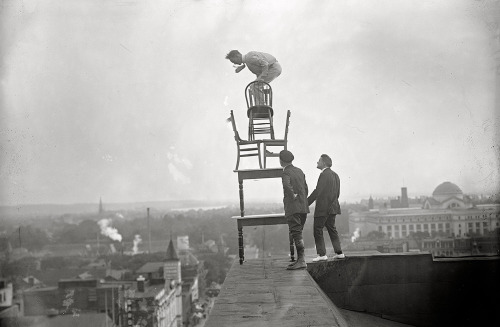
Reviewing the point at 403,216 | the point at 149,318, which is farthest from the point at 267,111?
the point at 149,318

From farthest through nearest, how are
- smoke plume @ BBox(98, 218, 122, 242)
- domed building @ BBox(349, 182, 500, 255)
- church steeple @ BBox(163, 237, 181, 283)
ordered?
church steeple @ BBox(163, 237, 181, 283) < smoke plume @ BBox(98, 218, 122, 242) < domed building @ BBox(349, 182, 500, 255)

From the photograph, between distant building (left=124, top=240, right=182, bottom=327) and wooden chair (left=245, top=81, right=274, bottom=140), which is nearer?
wooden chair (left=245, top=81, right=274, bottom=140)

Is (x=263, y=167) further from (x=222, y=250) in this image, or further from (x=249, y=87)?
(x=222, y=250)

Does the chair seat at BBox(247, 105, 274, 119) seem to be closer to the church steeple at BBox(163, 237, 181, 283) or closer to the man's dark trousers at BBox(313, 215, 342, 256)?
the man's dark trousers at BBox(313, 215, 342, 256)

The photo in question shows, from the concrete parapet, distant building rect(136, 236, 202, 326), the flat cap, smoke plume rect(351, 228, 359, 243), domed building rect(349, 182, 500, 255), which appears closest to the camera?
the flat cap

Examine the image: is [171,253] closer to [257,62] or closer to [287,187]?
[257,62]

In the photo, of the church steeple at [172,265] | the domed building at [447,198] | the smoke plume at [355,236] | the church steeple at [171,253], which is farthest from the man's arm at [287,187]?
the church steeple at [171,253]

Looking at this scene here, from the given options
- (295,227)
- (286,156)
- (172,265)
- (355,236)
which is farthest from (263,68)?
(172,265)

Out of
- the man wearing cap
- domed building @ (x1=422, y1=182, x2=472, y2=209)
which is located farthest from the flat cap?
domed building @ (x1=422, y1=182, x2=472, y2=209)

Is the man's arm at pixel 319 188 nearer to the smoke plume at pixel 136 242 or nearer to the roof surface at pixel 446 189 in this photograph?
the roof surface at pixel 446 189
